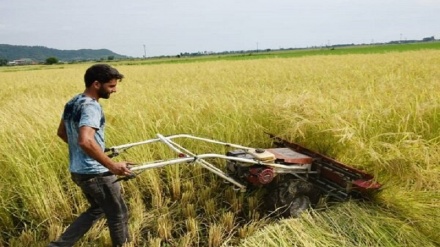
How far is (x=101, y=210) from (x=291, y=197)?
1575 mm

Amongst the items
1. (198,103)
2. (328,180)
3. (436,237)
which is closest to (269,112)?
(198,103)

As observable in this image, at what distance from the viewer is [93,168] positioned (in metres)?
2.78

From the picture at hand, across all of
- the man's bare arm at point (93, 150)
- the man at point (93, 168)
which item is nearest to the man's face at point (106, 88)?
the man at point (93, 168)

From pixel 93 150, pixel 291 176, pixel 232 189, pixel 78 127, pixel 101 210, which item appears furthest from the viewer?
pixel 232 189

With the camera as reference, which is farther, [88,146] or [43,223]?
[43,223]

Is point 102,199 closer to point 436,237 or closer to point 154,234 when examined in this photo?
point 154,234

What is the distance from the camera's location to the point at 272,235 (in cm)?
292

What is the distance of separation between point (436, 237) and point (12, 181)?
3.61 m

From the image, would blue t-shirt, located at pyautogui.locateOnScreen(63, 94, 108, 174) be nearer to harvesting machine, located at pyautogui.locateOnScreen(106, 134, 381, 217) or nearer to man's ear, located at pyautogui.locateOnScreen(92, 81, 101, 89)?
man's ear, located at pyautogui.locateOnScreen(92, 81, 101, 89)

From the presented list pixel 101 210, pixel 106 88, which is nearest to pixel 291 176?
pixel 101 210

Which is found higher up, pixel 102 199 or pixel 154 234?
pixel 102 199

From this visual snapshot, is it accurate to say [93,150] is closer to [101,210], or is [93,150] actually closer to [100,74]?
[100,74]

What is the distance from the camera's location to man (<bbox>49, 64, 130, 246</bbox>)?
2721 mm

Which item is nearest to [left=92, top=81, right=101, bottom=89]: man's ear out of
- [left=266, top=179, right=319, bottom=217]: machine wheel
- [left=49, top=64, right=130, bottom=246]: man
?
[left=49, top=64, right=130, bottom=246]: man
